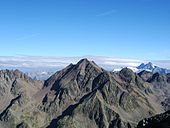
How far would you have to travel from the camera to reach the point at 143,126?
117 m

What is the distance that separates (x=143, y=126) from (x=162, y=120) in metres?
8.49

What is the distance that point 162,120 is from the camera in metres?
112
